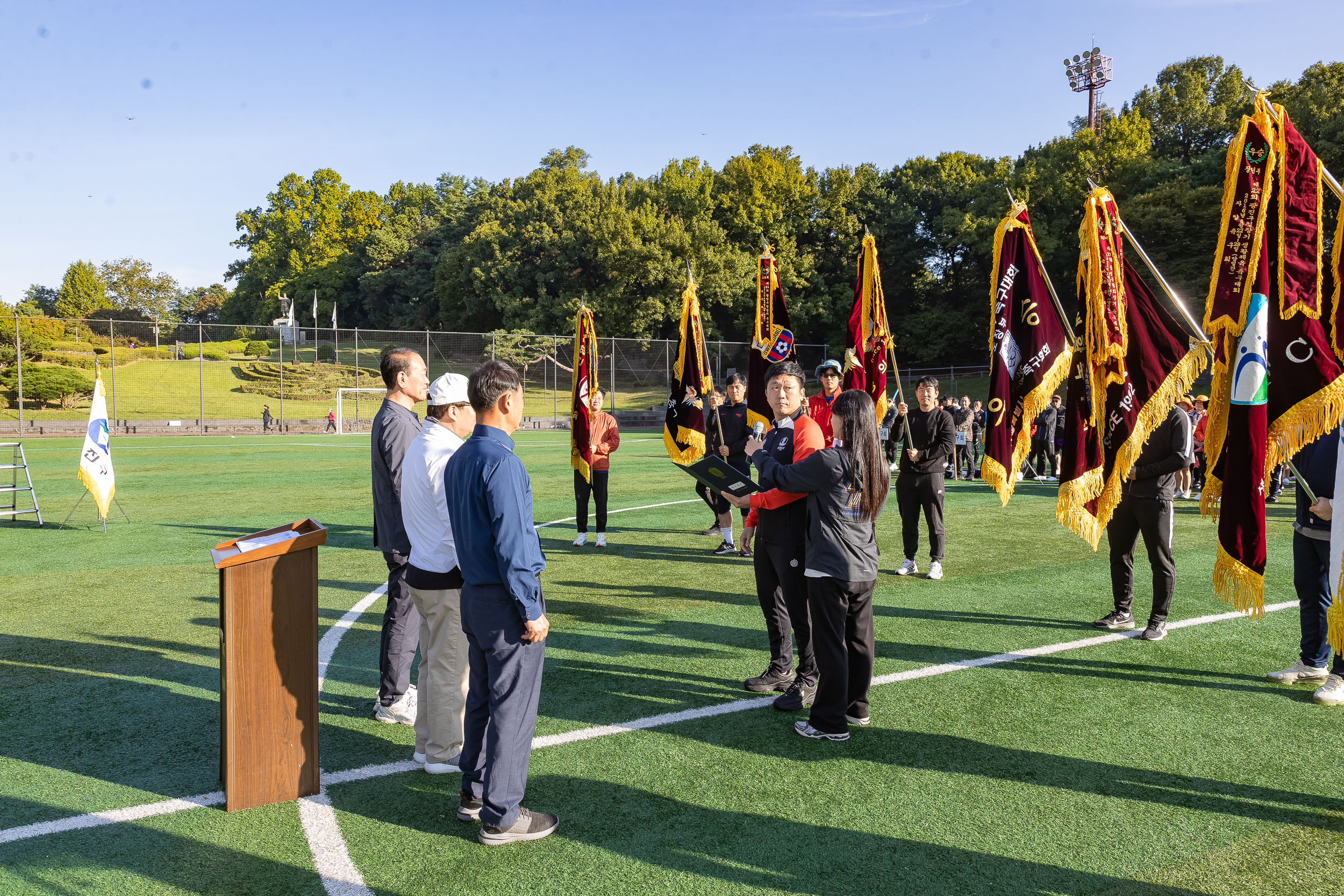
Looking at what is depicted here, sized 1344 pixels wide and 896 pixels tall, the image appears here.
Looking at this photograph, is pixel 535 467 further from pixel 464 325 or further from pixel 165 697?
pixel 464 325

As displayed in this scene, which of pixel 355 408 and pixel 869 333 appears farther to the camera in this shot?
pixel 355 408

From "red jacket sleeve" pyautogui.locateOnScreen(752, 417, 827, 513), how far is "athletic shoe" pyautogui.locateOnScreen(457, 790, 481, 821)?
2342 mm

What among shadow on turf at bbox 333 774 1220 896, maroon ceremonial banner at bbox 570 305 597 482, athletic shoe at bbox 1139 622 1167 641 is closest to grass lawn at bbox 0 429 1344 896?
shadow on turf at bbox 333 774 1220 896

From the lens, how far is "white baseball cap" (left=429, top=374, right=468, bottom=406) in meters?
4.32

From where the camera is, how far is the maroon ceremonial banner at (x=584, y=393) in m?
10.6

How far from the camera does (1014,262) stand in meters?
7.84

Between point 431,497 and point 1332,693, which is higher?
point 431,497

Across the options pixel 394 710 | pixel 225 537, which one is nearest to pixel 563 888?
pixel 394 710

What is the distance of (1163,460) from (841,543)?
3748 millimetres

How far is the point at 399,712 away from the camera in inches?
201

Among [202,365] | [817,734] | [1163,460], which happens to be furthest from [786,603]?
[202,365]

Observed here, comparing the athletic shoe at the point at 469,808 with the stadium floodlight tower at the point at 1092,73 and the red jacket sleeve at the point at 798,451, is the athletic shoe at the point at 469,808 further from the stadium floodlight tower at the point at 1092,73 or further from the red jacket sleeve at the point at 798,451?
the stadium floodlight tower at the point at 1092,73

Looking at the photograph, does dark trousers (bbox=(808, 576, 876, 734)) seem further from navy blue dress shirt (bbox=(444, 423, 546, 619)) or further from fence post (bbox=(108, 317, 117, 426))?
fence post (bbox=(108, 317, 117, 426))

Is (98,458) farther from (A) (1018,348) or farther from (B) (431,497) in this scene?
(A) (1018,348)
